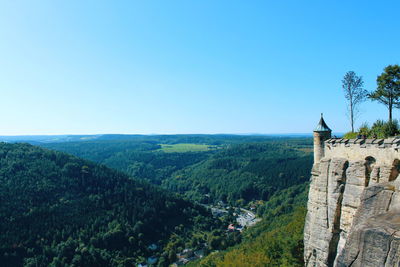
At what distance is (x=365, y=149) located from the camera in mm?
19016

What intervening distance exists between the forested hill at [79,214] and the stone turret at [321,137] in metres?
70.7

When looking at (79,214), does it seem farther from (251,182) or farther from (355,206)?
(251,182)

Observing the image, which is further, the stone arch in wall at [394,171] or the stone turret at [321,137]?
the stone turret at [321,137]

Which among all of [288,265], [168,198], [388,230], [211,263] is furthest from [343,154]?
[168,198]

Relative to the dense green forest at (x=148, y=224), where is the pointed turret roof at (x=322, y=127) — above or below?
above

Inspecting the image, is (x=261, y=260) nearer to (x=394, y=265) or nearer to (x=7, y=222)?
(x=394, y=265)

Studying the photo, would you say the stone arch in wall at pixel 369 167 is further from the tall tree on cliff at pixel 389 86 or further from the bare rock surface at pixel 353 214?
the tall tree on cliff at pixel 389 86

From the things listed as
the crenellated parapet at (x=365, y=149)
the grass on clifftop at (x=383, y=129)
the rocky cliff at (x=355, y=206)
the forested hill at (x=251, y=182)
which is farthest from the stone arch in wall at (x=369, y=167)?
the forested hill at (x=251, y=182)

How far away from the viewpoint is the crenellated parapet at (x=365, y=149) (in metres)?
17.0

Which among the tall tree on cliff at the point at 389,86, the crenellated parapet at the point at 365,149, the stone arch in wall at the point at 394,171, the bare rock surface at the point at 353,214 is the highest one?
the tall tree on cliff at the point at 389,86

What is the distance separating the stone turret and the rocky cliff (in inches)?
45.6

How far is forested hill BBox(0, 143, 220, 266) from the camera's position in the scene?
254ft

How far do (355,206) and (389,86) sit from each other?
16.1 m

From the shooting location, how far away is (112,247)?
3482 inches
